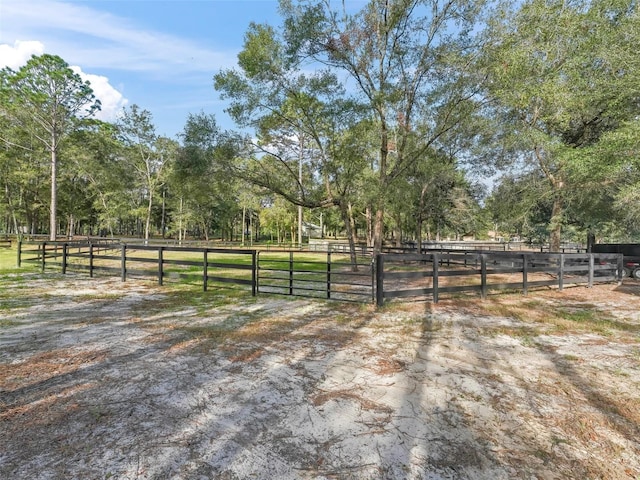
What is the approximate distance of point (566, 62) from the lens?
10.5m

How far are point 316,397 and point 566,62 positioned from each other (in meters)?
12.9

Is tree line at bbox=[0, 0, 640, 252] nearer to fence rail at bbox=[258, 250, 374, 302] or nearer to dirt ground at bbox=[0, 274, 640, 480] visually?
fence rail at bbox=[258, 250, 374, 302]

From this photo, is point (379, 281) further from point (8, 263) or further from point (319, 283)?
point (8, 263)

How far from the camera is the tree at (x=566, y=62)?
31.9 feet

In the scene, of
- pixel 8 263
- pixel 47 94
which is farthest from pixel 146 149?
pixel 8 263

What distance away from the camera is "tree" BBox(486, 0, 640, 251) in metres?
9.73

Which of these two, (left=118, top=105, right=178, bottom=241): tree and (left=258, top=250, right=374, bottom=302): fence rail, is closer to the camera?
(left=258, top=250, right=374, bottom=302): fence rail

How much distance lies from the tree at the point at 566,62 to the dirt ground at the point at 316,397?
24.3ft

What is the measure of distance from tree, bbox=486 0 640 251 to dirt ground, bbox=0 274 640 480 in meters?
7.40

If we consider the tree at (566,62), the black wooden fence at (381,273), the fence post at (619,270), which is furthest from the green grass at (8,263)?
the fence post at (619,270)

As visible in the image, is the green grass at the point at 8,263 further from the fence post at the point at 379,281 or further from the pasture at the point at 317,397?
the fence post at the point at 379,281

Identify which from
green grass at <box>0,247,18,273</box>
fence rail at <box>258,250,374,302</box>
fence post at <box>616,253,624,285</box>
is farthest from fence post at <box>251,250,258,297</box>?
fence post at <box>616,253,624,285</box>

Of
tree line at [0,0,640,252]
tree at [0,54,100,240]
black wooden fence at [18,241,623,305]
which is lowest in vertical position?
black wooden fence at [18,241,623,305]

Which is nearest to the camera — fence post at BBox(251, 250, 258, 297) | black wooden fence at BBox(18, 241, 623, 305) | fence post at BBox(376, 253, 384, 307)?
fence post at BBox(376, 253, 384, 307)
